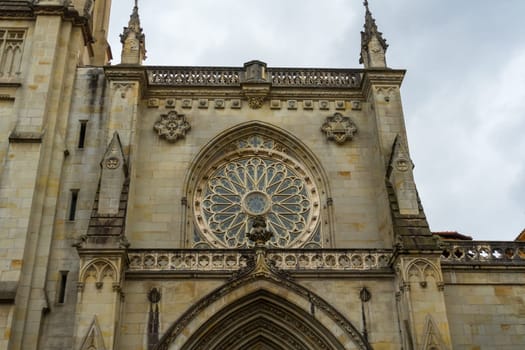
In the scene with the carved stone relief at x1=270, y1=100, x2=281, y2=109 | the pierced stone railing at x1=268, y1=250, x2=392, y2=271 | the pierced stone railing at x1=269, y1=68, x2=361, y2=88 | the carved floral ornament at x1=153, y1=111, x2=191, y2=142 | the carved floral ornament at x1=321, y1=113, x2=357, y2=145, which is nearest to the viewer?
the pierced stone railing at x1=268, y1=250, x2=392, y2=271

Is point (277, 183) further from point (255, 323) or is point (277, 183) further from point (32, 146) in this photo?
point (32, 146)

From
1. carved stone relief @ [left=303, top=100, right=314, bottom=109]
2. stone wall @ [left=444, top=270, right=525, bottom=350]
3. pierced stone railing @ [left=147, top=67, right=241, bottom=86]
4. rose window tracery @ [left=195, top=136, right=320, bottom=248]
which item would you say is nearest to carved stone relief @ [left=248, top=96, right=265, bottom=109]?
pierced stone railing @ [left=147, top=67, right=241, bottom=86]

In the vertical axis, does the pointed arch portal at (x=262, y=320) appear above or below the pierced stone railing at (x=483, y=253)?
below

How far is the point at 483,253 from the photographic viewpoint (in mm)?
15922

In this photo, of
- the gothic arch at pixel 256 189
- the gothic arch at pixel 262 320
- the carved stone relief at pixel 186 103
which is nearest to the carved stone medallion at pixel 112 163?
the gothic arch at pixel 256 189

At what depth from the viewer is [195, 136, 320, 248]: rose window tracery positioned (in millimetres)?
17172

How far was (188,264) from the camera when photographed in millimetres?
14812

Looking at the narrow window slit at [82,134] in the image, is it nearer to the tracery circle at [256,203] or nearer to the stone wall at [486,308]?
the tracery circle at [256,203]

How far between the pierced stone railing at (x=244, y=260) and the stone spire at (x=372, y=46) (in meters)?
6.44

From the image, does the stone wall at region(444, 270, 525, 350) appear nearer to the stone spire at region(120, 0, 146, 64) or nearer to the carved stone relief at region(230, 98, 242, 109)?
the carved stone relief at region(230, 98, 242, 109)

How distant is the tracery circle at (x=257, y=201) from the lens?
1716cm

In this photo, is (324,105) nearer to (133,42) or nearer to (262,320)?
(133,42)

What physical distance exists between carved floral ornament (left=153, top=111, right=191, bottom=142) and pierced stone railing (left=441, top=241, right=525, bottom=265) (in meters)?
8.06

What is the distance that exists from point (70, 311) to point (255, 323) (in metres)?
4.59
